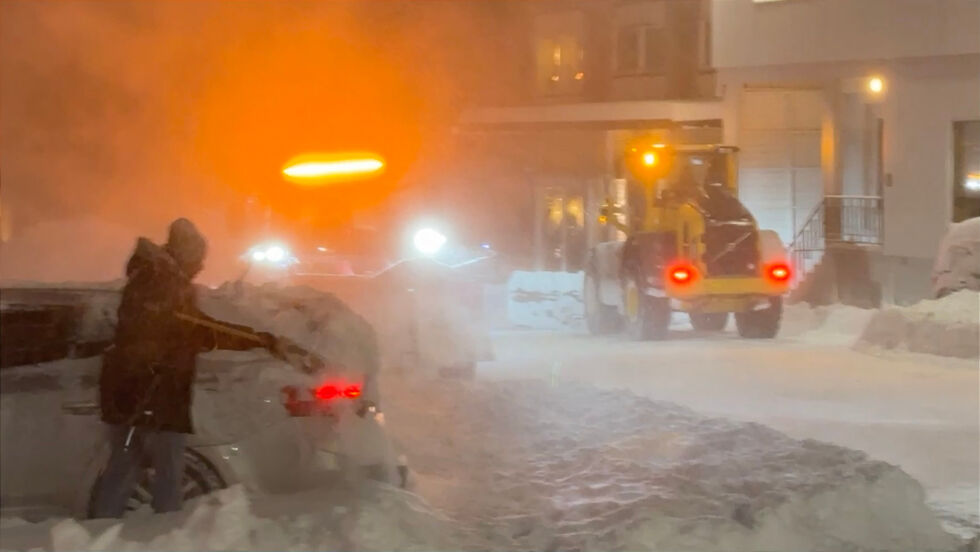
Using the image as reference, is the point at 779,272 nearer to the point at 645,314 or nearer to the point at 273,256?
the point at 645,314

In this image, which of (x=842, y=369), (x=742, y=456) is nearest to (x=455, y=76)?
(x=842, y=369)

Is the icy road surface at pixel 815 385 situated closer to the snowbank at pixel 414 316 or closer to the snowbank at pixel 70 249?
the snowbank at pixel 414 316

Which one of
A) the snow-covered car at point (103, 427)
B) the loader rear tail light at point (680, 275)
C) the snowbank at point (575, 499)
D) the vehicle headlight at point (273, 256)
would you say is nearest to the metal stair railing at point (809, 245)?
the loader rear tail light at point (680, 275)

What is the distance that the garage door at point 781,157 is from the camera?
23.8 m

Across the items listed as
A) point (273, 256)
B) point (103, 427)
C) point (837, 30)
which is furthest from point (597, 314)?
point (103, 427)

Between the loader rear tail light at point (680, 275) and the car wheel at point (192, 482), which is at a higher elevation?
the loader rear tail light at point (680, 275)

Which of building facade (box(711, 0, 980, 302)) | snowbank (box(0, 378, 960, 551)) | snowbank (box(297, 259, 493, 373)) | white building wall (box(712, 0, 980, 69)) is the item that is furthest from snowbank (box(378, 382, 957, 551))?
white building wall (box(712, 0, 980, 69))

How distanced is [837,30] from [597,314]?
20.7 feet

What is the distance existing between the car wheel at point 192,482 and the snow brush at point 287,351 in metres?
0.59

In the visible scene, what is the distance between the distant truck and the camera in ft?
51.0

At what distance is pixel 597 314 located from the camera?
1742cm

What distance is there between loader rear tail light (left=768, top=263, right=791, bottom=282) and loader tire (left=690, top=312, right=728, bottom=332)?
1.92m

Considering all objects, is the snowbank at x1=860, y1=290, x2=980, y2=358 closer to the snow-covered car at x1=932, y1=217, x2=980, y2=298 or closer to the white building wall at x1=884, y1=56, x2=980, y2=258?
the snow-covered car at x1=932, y1=217, x2=980, y2=298

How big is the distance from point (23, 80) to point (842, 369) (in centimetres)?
1689
